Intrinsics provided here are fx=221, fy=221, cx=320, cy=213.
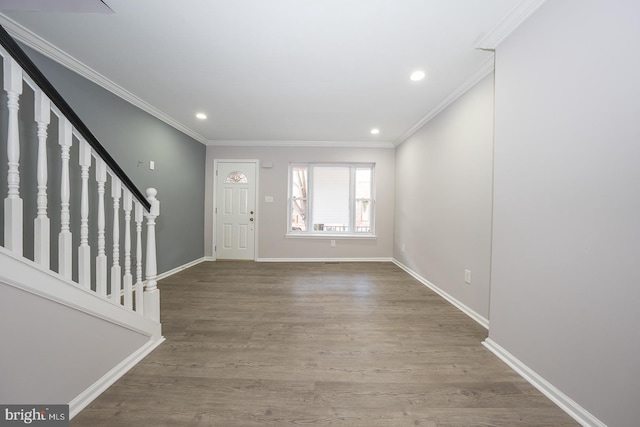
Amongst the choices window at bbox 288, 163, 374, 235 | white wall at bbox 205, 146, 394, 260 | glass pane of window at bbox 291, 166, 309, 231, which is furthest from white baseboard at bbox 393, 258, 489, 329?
glass pane of window at bbox 291, 166, 309, 231

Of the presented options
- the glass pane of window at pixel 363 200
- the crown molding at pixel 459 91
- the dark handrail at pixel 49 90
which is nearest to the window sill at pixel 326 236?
the glass pane of window at pixel 363 200

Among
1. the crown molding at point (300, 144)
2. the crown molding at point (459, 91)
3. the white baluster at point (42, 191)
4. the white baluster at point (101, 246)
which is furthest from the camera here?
the crown molding at point (300, 144)

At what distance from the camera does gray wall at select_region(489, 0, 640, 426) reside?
1.00 m

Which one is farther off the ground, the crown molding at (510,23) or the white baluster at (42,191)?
the crown molding at (510,23)

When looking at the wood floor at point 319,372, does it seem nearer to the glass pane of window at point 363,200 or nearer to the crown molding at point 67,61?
the glass pane of window at point 363,200

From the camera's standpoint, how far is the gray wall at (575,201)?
1.00 meters

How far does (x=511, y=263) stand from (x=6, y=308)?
2.77m

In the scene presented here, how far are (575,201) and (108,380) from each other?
2900 millimetres

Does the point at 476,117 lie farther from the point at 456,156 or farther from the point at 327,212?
the point at 327,212

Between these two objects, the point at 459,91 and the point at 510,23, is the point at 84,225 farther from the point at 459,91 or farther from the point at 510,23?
the point at 459,91

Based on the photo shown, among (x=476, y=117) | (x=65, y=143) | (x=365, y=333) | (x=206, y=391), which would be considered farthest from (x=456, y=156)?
(x=65, y=143)

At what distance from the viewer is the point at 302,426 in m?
1.14

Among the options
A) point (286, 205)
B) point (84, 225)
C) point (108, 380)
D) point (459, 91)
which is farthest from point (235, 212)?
point (459, 91)

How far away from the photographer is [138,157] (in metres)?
2.88
